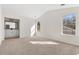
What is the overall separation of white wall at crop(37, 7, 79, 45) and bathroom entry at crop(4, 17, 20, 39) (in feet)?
7.58

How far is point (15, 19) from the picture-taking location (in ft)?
33.2

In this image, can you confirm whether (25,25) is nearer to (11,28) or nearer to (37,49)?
(11,28)

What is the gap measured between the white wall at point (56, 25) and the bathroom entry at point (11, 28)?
231 centimetres

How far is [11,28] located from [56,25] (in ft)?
12.8

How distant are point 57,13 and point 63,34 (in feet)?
5.21

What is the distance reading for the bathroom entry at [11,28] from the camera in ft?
31.2

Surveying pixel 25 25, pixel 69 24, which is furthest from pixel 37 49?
pixel 25 25

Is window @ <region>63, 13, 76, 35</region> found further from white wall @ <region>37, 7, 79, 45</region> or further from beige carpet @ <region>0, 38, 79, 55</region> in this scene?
beige carpet @ <region>0, 38, 79, 55</region>

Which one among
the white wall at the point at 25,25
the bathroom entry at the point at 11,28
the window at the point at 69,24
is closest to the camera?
the window at the point at 69,24

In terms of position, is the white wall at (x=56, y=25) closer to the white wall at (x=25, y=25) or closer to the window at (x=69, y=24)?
the window at (x=69, y=24)

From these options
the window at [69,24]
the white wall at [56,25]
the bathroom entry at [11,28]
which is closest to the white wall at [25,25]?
the bathroom entry at [11,28]

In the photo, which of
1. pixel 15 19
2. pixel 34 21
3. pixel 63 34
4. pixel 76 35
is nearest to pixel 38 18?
pixel 34 21

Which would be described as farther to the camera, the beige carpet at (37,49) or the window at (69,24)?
the window at (69,24)
